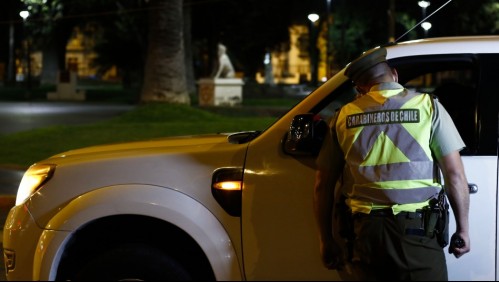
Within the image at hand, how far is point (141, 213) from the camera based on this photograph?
357 centimetres

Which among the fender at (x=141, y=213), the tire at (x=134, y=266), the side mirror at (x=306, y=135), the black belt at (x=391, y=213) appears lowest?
the tire at (x=134, y=266)

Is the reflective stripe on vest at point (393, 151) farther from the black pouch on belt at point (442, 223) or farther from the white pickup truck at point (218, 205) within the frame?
the white pickup truck at point (218, 205)

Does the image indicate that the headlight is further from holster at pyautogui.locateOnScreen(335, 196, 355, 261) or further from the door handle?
the door handle

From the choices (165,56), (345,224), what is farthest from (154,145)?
(165,56)

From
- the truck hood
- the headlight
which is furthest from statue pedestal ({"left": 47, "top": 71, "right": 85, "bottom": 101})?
the headlight

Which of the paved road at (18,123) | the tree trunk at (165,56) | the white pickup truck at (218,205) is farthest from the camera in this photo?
the tree trunk at (165,56)

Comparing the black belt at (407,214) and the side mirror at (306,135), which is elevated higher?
the side mirror at (306,135)

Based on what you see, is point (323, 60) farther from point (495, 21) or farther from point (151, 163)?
point (151, 163)

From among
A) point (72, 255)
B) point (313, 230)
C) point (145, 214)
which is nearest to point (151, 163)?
point (145, 214)

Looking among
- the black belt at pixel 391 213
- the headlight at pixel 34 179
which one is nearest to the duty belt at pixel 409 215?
the black belt at pixel 391 213

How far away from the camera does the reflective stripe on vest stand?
300 centimetres

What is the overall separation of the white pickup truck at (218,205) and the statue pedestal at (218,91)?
989 inches

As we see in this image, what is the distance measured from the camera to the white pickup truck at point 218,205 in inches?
135

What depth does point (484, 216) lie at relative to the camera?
131 inches
